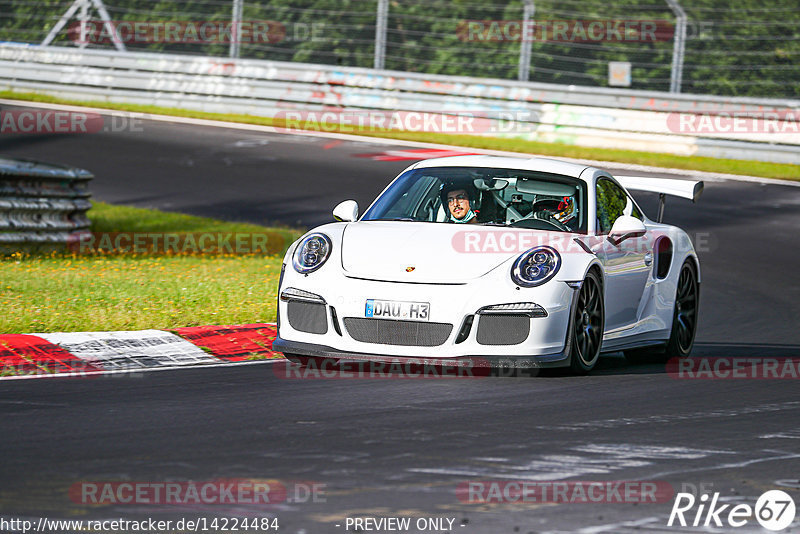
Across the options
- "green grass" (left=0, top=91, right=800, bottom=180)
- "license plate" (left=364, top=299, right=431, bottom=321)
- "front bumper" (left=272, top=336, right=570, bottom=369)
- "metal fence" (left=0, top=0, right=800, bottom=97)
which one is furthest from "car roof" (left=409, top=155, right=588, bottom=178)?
"green grass" (left=0, top=91, right=800, bottom=180)

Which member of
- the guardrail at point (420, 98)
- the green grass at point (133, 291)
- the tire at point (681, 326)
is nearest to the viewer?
the green grass at point (133, 291)

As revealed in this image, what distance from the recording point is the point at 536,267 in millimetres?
7742

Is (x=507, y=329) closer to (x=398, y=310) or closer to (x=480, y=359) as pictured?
(x=480, y=359)

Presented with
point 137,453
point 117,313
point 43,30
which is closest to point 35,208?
point 117,313

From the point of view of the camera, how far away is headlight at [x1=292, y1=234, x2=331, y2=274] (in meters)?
7.93

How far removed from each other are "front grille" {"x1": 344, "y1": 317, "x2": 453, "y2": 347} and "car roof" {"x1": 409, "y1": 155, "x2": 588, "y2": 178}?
1707 mm

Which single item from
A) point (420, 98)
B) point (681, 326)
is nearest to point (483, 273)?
point (681, 326)

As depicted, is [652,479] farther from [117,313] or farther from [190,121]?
[190,121]

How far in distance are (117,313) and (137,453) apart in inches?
159

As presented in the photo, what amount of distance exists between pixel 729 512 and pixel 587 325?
3121mm

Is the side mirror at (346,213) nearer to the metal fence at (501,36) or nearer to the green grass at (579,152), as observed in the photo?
the metal fence at (501,36)

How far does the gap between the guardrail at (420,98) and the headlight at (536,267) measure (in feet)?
44.2

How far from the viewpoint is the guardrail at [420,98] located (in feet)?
69.2

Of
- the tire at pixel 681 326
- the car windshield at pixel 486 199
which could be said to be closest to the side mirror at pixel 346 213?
the car windshield at pixel 486 199
